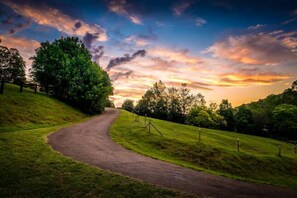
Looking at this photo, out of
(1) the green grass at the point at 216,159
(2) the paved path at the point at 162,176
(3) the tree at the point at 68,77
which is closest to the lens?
(2) the paved path at the point at 162,176

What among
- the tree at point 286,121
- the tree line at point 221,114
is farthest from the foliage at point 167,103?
the tree at point 286,121

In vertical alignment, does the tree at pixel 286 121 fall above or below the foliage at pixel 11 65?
below

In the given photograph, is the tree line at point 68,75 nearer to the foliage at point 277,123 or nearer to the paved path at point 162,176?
the paved path at point 162,176

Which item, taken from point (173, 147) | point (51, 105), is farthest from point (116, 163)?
point (51, 105)

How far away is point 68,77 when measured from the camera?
176 ft

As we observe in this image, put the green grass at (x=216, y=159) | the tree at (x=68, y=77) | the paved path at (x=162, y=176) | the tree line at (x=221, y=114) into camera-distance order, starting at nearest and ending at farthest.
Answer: the paved path at (x=162, y=176) < the green grass at (x=216, y=159) < the tree at (x=68, y=77) < the tree line at (x=221, y=114)

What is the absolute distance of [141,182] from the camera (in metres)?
11.6

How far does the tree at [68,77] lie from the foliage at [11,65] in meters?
29.9

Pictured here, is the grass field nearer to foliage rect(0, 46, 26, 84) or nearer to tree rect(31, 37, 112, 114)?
tree rect(31, 37, 112, 114)

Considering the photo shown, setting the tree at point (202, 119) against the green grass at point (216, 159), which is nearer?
the green grass at point (216, 159)

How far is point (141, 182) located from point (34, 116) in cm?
2809

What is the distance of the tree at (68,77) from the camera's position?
175ft

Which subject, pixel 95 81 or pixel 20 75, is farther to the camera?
pixel 20 75

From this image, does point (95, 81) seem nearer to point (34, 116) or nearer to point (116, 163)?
point (34, 116)
